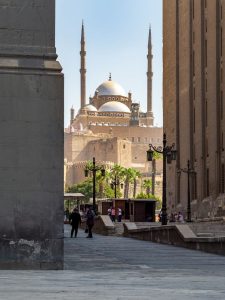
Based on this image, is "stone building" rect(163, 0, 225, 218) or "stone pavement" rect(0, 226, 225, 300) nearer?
"stone pavement" rect(0, 226, 225, 300)

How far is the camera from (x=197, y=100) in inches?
2879

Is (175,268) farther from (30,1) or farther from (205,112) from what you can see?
(205,112)

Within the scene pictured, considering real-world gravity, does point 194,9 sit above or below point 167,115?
above

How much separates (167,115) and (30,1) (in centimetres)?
7272

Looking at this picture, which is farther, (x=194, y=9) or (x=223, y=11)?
(x=194, y=9)

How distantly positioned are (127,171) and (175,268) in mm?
159075

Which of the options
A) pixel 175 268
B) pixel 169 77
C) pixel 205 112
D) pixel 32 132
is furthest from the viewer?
pixel 169 77

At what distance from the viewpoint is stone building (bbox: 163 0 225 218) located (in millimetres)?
66875

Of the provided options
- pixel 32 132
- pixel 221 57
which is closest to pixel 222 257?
pixel 32 132

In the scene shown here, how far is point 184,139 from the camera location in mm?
77750

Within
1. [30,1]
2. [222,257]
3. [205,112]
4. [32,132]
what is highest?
[205,112]

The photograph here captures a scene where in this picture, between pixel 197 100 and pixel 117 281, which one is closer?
pixel 117 281

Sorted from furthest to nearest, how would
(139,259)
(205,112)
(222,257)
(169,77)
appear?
(169,77), (205,112), (222,257), (139,259)

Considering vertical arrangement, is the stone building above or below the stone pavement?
above
